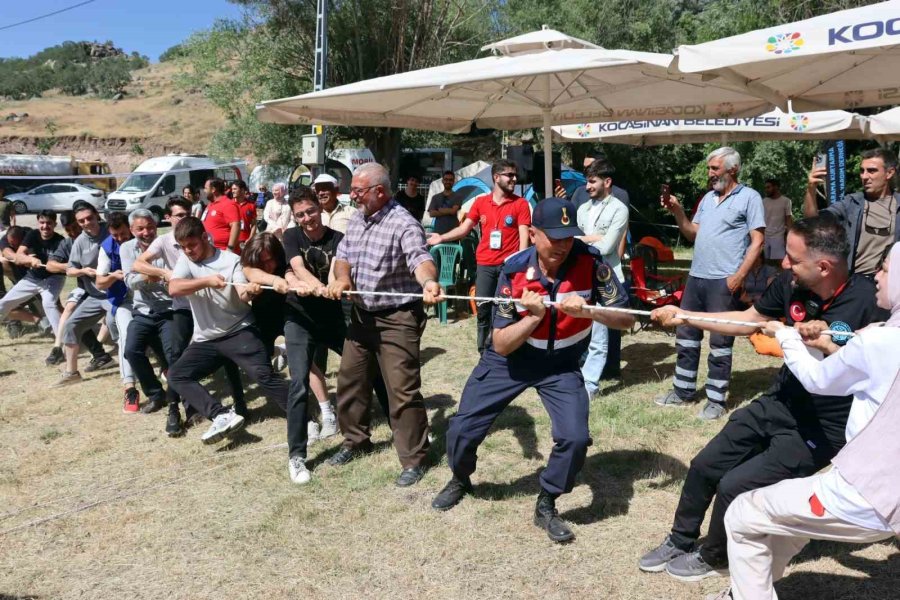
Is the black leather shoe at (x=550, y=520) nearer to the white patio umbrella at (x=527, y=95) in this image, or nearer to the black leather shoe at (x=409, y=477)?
the black leather shoe at (x=409, y=477)

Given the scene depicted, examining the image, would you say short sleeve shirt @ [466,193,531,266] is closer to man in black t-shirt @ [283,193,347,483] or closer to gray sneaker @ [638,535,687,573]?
man in black t-shirt @ [283,193,347,483]

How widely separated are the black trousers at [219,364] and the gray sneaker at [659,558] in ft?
8.95

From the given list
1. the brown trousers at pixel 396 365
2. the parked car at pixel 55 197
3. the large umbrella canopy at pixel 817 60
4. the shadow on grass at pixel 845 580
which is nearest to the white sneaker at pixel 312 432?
the brown trousers at pixel 396 365

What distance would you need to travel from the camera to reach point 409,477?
443cm

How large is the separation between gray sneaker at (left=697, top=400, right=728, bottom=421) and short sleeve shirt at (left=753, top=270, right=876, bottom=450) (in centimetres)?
228

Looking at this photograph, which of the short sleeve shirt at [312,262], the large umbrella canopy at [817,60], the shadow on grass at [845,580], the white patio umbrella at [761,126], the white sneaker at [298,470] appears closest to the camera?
the shadow on grass at [845,580]

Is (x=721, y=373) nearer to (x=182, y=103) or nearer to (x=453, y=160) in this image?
(x=453, y=160)

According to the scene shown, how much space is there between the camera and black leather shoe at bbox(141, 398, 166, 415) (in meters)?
6.04

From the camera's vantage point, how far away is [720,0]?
51.1ft

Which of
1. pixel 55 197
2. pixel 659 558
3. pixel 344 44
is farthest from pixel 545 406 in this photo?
pixel 55 197

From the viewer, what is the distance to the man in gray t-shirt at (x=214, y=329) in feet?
16.4

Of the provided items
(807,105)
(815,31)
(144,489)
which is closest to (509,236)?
(807,105)

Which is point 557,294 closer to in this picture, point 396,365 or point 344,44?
point 396,365

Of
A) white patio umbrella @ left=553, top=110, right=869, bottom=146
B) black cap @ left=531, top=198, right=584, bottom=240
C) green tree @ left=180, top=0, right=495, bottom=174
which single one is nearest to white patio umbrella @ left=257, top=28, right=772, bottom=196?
black cap @ left=531, top=198, right=584, bottom=240
